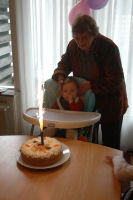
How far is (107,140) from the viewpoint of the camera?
209 cm

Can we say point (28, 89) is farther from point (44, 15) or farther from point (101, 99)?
point (101, 99)

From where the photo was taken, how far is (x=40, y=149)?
1268mm

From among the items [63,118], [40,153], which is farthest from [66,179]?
[63,118]

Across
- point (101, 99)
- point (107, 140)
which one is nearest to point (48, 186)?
point (101, 99)

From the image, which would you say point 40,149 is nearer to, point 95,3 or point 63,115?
point 63,115

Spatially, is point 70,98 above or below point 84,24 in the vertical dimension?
below

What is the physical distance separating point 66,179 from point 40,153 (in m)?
0.19

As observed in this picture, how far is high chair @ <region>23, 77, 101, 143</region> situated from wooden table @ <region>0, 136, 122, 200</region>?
263 millimetres

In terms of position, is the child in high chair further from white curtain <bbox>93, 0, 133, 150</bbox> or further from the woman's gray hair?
white curtain <bbox>93, 0, 133, 150</bbox>

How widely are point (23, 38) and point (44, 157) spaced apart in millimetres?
1577

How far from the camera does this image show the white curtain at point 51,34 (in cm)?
224

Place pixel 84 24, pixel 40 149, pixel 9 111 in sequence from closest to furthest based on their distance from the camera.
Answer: pixel 40 149 < pixel 84 24 < pixel 9 111

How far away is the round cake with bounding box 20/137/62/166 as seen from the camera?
1225 millimetres

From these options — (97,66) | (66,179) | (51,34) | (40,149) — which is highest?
(51,34)
